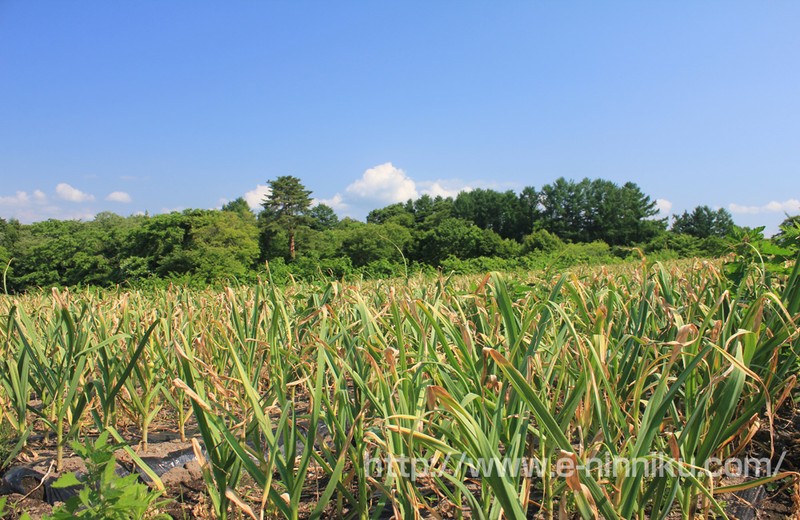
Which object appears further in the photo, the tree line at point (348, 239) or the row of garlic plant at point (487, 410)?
the tree line at point (348, 239)

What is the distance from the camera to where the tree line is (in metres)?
19.6

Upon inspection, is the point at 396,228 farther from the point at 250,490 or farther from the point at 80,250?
the point at 250,490

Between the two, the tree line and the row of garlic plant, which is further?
the tree line

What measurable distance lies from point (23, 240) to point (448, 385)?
38086mm

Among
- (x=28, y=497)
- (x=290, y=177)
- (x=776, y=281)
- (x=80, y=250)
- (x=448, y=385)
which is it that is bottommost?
(x=28, y=497)

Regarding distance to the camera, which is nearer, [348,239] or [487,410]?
[487,410]

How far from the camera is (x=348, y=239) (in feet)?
86.3

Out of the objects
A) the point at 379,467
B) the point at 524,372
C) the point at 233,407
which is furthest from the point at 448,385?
the point at 233,407

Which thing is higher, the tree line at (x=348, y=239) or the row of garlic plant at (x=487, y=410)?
the tree line at (x=348, y=239)

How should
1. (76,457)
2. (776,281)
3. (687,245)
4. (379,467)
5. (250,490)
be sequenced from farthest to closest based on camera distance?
(687,245) → (776,281) → (76,457) → (250,490) → (379,467)

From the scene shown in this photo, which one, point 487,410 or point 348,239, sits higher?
point 348,239

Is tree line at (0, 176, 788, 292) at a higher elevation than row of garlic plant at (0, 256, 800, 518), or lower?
higher

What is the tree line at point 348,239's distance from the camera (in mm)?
19578

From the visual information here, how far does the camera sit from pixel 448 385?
1.34 m
